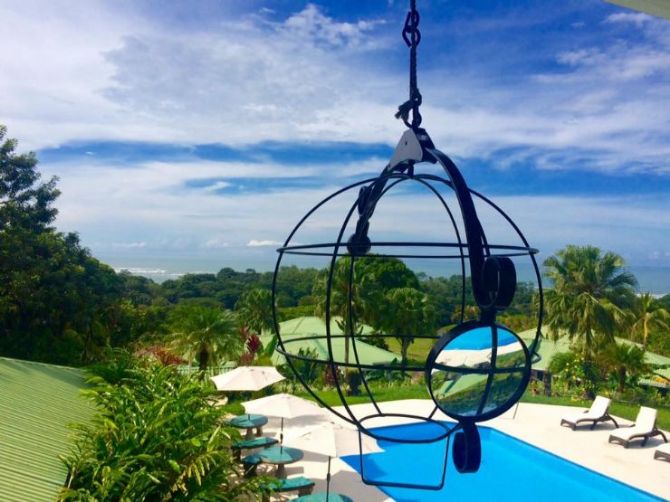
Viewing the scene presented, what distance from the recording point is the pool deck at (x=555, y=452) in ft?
29.5

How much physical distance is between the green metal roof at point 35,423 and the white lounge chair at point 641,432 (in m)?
10.6

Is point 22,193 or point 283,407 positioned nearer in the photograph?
point 283,407

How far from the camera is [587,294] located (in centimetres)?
1892

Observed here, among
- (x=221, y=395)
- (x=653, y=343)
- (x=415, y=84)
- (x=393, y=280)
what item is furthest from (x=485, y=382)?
(x=653, y=343)

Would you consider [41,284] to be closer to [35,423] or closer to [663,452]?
[35,423]

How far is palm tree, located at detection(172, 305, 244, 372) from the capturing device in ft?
46.6

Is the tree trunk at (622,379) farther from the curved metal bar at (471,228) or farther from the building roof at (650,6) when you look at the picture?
the curved metal bar at (471,228)

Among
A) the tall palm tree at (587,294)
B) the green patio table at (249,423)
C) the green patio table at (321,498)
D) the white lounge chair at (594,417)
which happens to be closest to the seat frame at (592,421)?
the white lounge chair at (594,417)

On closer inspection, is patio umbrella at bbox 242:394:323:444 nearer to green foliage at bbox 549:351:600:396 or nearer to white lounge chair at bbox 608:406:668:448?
white lounge chair at bbox 608:406:668:448

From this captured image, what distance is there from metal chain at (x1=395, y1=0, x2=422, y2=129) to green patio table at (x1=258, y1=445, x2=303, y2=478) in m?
7.91

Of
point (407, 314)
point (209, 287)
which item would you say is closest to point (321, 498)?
point (407, 314)

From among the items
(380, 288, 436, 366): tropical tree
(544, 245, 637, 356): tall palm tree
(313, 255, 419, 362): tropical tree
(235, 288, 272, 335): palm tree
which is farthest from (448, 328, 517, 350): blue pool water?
(235, 288, 272, 335): palm tree

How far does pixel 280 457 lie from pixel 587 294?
1431cm

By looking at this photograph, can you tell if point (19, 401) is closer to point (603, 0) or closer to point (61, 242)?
point (603, 0)
